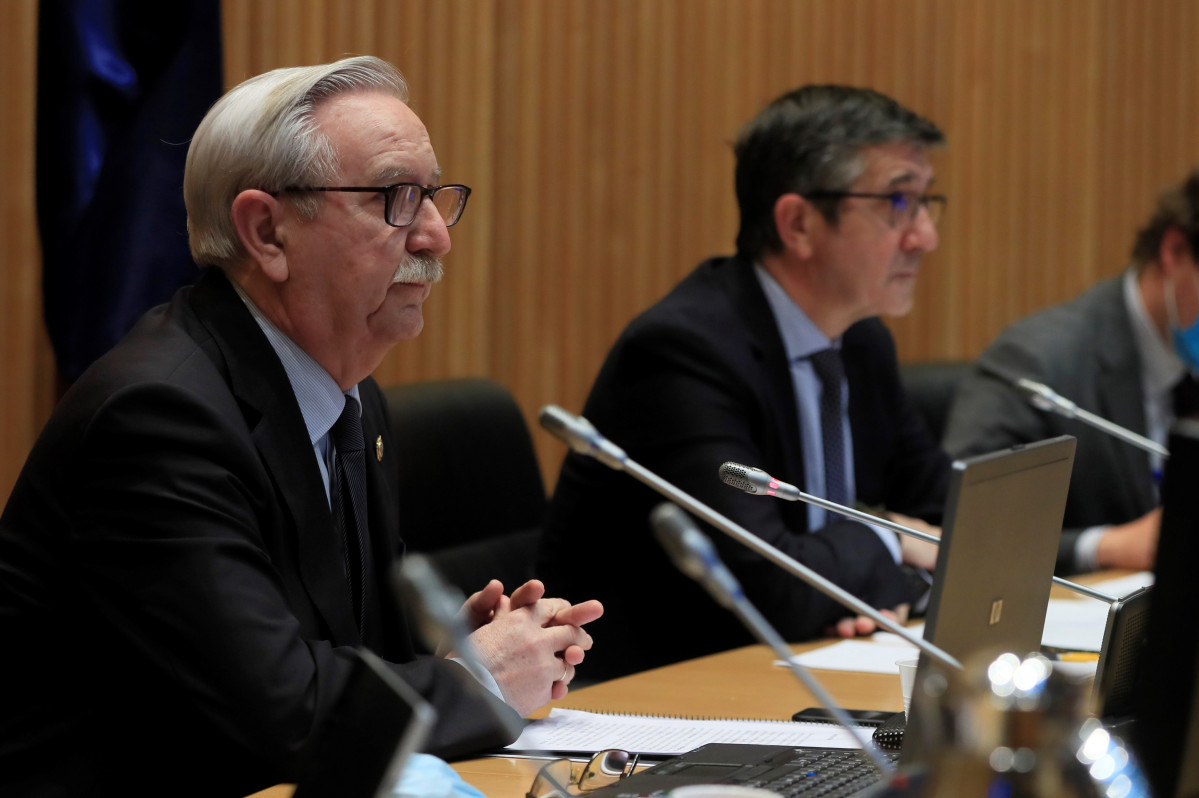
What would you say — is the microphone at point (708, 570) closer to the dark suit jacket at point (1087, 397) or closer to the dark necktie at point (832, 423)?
the dark necktie at point (832, 423)

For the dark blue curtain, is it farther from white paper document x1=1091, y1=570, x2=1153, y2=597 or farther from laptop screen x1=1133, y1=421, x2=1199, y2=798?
laptop screen x1=1133, y1=421, x2=1199, y2=798

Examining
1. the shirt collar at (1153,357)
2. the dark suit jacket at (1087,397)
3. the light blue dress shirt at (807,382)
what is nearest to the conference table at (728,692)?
the light blue dress shirt at (807,382)

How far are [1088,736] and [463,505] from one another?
1.65 m

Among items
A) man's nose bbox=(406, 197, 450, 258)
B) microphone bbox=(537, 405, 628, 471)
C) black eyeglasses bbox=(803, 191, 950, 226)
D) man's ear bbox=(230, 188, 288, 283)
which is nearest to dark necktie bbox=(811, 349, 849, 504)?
black eyeglasses bbox=(803, 191, 950, 226)

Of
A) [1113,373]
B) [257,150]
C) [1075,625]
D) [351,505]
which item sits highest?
[257,150]

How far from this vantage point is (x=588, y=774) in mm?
1387

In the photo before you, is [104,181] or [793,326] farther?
[793,326]

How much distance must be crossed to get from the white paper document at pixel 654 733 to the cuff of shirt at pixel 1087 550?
5.01ft

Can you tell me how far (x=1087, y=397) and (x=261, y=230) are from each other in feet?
7.40

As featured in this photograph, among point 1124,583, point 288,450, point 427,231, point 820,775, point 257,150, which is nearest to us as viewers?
point 820,775

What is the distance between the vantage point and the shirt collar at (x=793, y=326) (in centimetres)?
289

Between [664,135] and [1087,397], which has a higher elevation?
[664,135]

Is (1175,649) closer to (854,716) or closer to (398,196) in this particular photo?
(854,716)

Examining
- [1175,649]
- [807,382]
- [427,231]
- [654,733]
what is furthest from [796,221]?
[1175,649]
